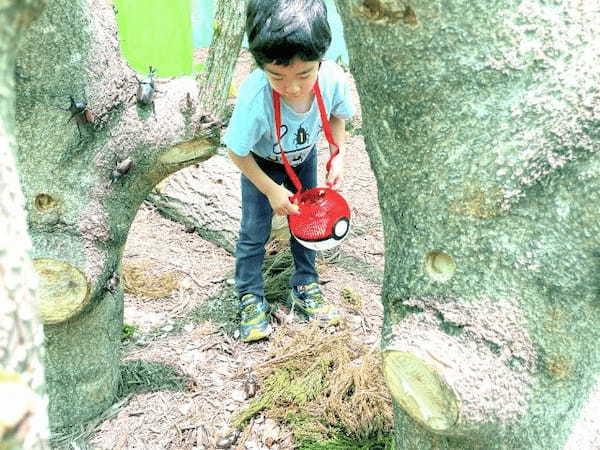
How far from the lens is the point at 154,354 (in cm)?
255

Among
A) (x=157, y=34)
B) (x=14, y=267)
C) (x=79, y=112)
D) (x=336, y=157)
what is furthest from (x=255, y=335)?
(x=157, y=34)

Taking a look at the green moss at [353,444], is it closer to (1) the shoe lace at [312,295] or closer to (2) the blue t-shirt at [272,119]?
(1) the shoe lace at [312,295]

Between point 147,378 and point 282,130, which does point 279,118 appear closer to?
point 282,130

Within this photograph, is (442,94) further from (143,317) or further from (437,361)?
(143,317)

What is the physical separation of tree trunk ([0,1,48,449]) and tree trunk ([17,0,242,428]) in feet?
3.07

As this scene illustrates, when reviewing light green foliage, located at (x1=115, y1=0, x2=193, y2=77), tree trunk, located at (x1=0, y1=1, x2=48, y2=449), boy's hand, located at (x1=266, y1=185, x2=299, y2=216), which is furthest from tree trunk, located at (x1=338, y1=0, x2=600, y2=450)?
light green foliage, located at (x1=115, y1=0, x2=193, y2=77)

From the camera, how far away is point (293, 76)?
1.87 metres

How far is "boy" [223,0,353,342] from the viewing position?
1813mm

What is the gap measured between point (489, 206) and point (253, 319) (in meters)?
1.70

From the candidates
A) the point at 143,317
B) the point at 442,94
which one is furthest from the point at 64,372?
the point at 442,94

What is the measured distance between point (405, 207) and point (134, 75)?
0.93 m

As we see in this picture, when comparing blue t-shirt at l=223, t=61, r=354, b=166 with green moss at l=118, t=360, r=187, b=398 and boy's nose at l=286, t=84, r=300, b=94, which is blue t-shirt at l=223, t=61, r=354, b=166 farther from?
green moss at l=118, t=360, r=187, b=398

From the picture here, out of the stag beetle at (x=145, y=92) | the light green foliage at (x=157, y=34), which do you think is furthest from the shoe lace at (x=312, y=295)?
the light green foliage at (x=157, y=34)

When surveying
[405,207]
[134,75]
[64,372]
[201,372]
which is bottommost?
[201,372]
